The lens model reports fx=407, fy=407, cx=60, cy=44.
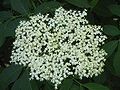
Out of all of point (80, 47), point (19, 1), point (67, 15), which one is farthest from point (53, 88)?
point (19, 1)

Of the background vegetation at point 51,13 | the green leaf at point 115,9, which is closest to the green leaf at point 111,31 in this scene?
the background vegetation at point 51,13

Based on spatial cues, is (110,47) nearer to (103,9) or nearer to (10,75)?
(103,9)

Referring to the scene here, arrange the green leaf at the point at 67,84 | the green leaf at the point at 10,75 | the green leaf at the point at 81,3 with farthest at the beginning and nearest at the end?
the green leaf at the point at 81,3
the green leaf at the point at 10,75
the green leaf at the point at 67,84

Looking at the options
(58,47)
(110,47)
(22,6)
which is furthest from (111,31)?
(22,6)

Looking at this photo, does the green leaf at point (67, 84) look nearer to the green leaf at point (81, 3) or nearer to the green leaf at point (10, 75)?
the green leaf at point (10, 75)

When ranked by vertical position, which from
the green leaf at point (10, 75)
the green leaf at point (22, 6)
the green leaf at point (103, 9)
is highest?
the green leaf at point (22, 6)

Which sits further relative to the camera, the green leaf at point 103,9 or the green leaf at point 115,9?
the green leaf at point 103,9
